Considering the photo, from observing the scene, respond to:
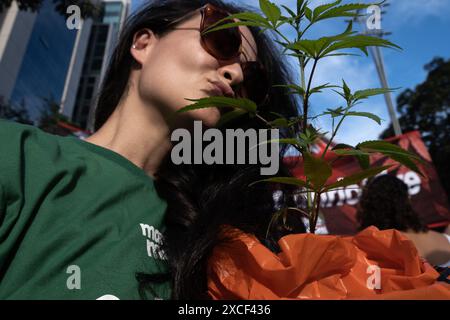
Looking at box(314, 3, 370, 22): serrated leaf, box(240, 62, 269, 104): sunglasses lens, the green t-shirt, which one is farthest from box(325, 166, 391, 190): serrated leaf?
box(240, 62, 269, 104): sunglasses lens

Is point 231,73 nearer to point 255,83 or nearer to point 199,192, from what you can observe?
point 255,83

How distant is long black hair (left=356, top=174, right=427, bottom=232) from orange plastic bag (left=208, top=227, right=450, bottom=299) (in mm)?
2215

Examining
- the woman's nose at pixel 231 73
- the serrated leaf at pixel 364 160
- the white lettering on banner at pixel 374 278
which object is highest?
the woman's nose at pixel 231 73

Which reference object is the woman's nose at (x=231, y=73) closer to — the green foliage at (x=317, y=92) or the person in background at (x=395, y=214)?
the green foliage at (x=317, y=92)

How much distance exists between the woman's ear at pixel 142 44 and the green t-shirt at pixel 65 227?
523 mm

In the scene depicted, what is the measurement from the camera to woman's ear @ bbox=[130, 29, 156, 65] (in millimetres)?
1353

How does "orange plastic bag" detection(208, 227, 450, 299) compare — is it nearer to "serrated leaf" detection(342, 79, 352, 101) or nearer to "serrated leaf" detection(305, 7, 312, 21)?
"serrated leaf" detection(342, 79, 352, 101)

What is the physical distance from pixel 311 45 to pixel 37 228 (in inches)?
25.4

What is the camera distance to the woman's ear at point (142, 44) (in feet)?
4.44

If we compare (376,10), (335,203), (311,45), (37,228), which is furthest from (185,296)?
(335,203)

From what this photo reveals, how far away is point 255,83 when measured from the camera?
4.53ft

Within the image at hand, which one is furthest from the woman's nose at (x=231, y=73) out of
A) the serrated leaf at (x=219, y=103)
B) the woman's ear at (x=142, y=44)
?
the serrated leaf at (x=219, y=103)

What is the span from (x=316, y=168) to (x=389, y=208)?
264 centimetres
